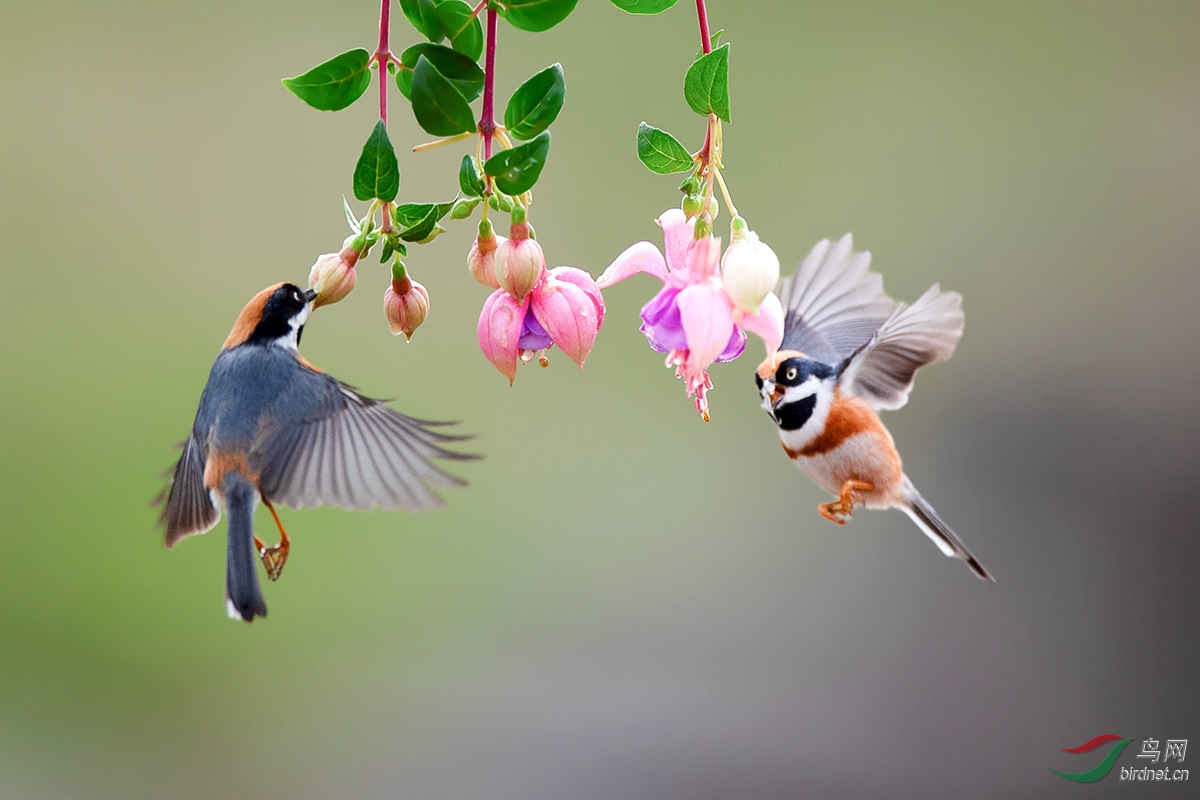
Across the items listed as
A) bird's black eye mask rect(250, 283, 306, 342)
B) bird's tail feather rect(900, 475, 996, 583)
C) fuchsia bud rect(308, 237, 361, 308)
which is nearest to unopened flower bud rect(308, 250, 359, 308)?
fuchsia bud rect(308, 237, 361, 308)

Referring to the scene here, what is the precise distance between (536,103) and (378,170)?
0.35 feet

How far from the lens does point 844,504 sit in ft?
3.30

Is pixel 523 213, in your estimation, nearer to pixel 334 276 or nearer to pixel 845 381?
pixel 334 276

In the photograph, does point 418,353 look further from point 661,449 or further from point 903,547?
point 903,547

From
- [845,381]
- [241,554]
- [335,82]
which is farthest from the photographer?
[845,381]

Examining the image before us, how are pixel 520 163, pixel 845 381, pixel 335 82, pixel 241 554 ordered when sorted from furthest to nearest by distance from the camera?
pixel 845 381 < pixel 241 554 < pixel 335 82 < pixel 520 163

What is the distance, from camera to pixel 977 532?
9.18 ft

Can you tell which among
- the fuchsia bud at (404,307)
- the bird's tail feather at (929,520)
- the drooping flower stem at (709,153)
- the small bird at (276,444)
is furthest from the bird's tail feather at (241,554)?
the bird's tail feather at (929,520)

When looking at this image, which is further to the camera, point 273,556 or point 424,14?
point 273,556

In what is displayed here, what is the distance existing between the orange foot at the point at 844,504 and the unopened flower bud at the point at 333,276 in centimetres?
51

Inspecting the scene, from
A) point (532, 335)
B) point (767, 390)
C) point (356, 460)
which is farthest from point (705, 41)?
point (356, 460)

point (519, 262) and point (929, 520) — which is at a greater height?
point (929, 520)

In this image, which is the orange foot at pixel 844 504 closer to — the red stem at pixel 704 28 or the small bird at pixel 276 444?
the small bird at pixel 276 444

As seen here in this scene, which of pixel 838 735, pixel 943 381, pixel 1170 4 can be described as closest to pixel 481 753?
pixel 838 735
